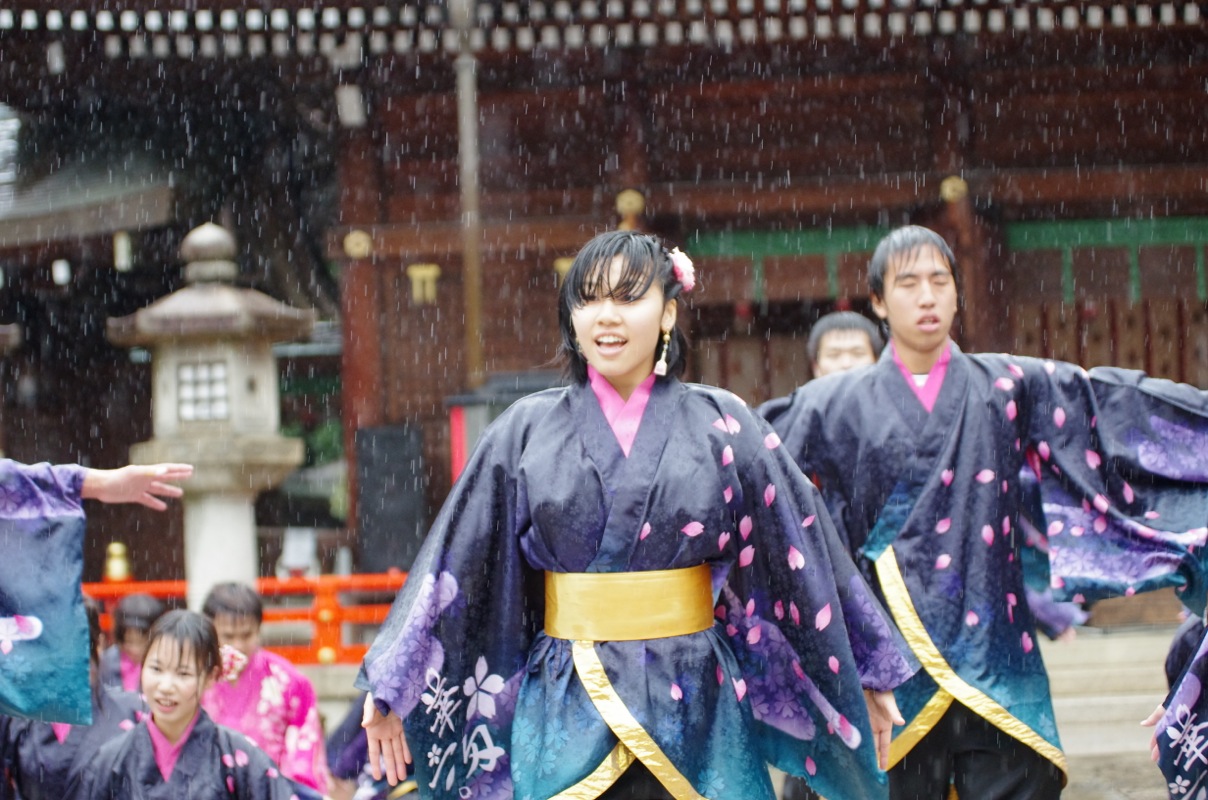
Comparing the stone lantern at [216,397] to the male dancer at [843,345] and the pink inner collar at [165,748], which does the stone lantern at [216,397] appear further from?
the pink inner collar at [165,748]

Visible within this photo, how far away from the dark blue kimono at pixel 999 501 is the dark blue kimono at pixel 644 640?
873mm

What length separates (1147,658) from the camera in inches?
363

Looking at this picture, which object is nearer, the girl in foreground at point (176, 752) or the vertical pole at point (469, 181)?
the girl in foreground at point (176, 752)

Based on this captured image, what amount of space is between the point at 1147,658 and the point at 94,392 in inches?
382

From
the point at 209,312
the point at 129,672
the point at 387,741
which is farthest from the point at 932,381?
the point at 209,312

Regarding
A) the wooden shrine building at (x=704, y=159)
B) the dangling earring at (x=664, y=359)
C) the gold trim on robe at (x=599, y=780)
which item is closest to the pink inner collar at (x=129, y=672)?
the gold trim on robe at (x=599, y=780)

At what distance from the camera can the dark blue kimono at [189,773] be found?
4797 millimetres

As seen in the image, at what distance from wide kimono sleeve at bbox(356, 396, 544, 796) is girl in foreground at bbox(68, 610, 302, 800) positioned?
1444mm

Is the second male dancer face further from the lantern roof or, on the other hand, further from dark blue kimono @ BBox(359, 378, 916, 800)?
the lantern roof

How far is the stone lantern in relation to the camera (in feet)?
33.0

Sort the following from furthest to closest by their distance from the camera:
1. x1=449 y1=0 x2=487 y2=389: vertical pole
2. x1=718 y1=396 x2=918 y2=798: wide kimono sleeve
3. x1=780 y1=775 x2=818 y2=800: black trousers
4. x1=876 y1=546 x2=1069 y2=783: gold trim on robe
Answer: x1=449 y1=0 x2=487 y2=389: vertical pole
x1=780 y1=775 x2=818 y2=800: black trousers
x1=876 y1=546 x2=1069 y2=783: gold trim on robe
x1=718 y1=396 x2=918 y2=798: wide kimono sleeve

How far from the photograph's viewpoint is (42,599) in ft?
13.5

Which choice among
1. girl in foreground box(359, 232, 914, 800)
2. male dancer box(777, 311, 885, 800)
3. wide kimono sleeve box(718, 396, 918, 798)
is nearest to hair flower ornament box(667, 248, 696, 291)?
girl in foreground box(359, 232, 914, 800)

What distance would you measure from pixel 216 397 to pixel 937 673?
7.00 metres
